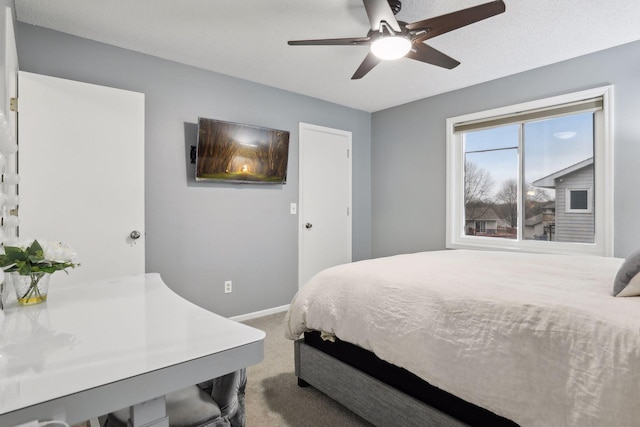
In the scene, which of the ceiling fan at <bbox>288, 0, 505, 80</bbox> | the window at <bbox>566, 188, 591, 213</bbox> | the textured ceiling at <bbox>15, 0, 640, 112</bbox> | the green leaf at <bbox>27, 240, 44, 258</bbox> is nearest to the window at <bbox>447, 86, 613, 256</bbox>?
the window at <bbox>566, 188, 591, 213</bbox>

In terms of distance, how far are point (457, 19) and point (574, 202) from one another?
89.8 inches

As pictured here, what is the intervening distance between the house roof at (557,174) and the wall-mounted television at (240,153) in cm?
256

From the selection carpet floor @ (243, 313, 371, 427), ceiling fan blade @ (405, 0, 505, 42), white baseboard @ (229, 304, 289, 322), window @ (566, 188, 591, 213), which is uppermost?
ceiling fan blade @ (405, 0, 505, 42)

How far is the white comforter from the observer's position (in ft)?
3.44

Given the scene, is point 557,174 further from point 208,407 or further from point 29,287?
point 29,287

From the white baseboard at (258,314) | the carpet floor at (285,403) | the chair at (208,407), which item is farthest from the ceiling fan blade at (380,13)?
the white baseboard at (258,314)

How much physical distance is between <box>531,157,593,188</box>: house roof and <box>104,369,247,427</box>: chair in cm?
344

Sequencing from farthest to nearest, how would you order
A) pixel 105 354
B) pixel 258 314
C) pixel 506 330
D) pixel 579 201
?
pixel 258 314 → pixel 579 201 → pixel 506 330 → pixel 105 354

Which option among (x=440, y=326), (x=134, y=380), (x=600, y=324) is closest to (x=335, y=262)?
(x=440, y=326)

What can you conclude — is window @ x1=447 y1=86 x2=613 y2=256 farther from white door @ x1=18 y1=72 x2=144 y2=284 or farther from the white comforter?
white door @ x1=18 y1=72 x2=144 y2=284

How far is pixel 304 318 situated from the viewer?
81.5 inches

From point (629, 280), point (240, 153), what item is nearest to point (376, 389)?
point (629, 280)

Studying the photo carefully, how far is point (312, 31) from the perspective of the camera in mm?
2609

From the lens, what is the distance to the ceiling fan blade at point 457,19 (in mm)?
1796
